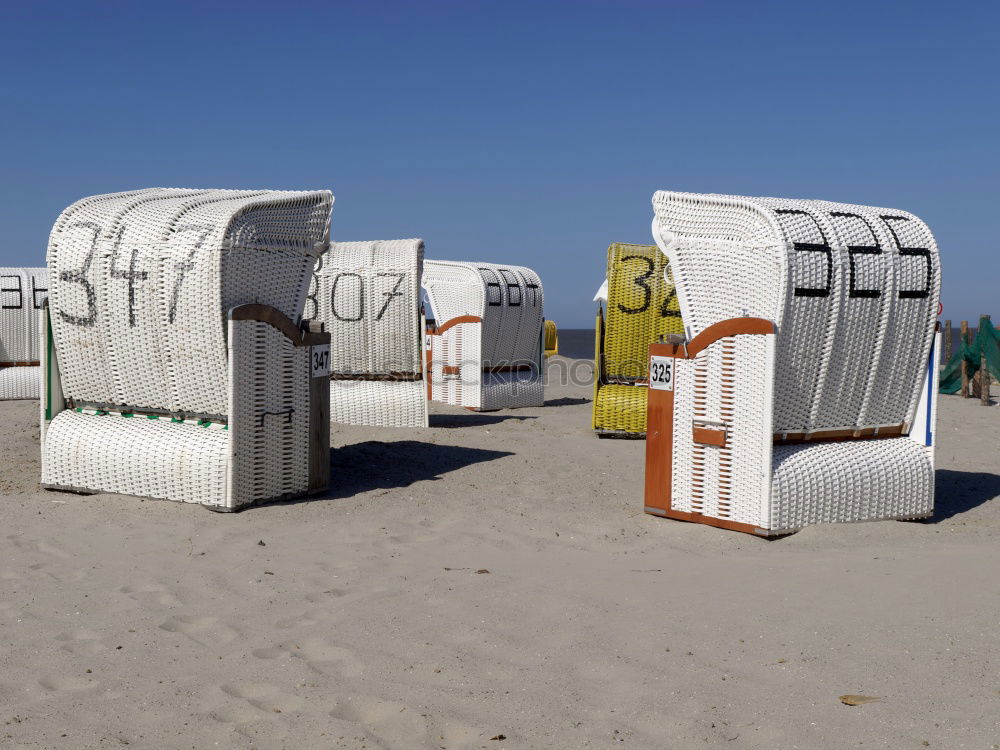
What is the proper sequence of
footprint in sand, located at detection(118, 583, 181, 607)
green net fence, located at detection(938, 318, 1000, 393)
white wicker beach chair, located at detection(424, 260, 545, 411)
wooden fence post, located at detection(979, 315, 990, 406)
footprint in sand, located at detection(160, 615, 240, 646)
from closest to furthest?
footprint in sand, located at detection(160, 615, 240, 646) < footprint in sand, located at detection(118, 583, 181, 607) < white wicker beach chair, located at detection(424, 260, 545, 411) < wooden fence post, located at detection(979, 315, 990, 406) < green net fence, located at detection(938, 318, 1000, 393)

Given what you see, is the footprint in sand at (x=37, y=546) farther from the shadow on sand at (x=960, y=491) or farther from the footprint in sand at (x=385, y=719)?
the shadow on sand at (x=960, y=491)

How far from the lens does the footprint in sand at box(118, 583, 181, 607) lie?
5.03 metres

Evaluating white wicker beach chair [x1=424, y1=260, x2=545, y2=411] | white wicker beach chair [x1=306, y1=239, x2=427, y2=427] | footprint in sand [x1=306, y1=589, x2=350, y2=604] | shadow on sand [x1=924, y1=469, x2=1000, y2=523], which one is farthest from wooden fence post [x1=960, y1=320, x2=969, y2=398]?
footprint in sand [x1=306, y1=589, x2=350, y2=604]

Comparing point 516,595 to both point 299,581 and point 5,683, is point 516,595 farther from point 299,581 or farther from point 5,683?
point 5,683

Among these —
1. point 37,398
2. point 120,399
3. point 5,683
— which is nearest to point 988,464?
point 120,399

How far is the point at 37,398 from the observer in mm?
16109

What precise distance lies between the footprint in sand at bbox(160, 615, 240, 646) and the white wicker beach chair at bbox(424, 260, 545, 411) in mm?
11040

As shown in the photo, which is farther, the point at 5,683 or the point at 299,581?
the point at 299,581

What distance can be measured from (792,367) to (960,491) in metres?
2.92

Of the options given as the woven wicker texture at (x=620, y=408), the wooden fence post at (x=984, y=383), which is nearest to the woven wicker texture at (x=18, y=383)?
the woven wicker texture at (x=620, y=408)

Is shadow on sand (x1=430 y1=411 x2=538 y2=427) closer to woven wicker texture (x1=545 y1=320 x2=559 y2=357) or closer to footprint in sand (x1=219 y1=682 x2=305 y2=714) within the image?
footprint in sand (x1=219 y1=682 x2=305 y2=714)

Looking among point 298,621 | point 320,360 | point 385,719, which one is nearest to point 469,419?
point 320,360

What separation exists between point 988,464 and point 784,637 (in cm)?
667

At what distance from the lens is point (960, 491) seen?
27.4ft
